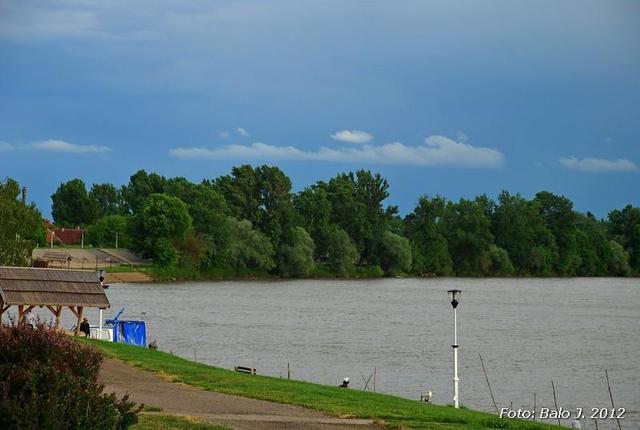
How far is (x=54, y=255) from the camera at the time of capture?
116m

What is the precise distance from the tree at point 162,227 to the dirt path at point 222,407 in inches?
3599

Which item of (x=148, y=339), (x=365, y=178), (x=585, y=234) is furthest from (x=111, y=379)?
(x=585, y=234)

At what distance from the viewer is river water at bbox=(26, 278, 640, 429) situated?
120 ft

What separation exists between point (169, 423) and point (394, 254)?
124 meters

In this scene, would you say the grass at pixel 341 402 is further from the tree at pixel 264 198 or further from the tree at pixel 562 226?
the tree at pixel 562 226

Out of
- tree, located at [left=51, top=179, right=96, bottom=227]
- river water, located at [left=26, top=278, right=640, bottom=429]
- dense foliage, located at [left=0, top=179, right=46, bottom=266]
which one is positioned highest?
tree, located at [left=51, top=179, right=96, bottom=227]

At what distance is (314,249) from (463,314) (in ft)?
188

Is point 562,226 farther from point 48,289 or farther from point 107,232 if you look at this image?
point 48,289

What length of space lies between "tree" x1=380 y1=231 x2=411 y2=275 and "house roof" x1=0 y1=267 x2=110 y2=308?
105407 mm

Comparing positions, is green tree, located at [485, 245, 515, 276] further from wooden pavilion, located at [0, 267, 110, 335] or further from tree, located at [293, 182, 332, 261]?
wooden pavilion, located at [0, 267, 110, 335]

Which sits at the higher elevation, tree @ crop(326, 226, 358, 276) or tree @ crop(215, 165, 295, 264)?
tree @ crop(215, 165, 295, 264)

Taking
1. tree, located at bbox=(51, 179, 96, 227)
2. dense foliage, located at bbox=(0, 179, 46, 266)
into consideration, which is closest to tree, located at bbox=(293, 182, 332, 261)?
tree, located at bbox=(51, 179, 96, 227)

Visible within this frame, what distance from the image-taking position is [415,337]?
2178 inches

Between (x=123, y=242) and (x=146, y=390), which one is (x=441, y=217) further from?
(x=146, y=390)
